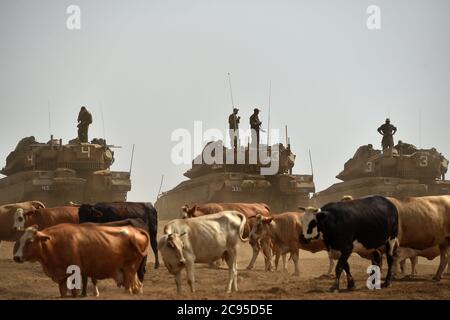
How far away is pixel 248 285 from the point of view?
24.0m

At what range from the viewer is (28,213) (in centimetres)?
2806

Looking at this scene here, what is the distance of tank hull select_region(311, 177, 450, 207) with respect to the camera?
47.7m

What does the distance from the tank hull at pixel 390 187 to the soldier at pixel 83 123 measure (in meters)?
13.4

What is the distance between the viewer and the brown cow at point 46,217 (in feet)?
91.1

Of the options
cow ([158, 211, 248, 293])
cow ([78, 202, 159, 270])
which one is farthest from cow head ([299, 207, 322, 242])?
cow ([78, 202, 159, 270])

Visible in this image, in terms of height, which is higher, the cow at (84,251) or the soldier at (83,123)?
the soldier at (83,123)

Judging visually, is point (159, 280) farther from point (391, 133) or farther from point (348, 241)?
point (391, 133)

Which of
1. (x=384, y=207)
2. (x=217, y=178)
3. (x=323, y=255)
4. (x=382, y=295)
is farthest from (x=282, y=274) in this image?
(x=217, y=178)

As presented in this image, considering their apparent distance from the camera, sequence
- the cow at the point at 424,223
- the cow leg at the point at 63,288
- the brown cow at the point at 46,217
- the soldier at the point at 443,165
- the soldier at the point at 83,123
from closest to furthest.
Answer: the cow leg at the point at 63,288 → the cow at the point at 424,223 → the brown cow at the point at 46,217 → the soldier at the point at 83,123 → the soldier at the point at 443,165

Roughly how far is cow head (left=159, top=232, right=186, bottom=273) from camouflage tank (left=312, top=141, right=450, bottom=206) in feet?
96.6

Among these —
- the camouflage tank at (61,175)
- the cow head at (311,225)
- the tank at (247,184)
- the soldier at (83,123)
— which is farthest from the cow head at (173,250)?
the soldier at (83,123)

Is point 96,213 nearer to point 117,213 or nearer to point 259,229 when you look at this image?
point 117,213

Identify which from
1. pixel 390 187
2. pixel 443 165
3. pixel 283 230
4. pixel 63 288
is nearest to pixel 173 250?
pixel 63 288

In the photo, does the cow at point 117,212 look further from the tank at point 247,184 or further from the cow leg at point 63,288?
the tank at point 247,184
